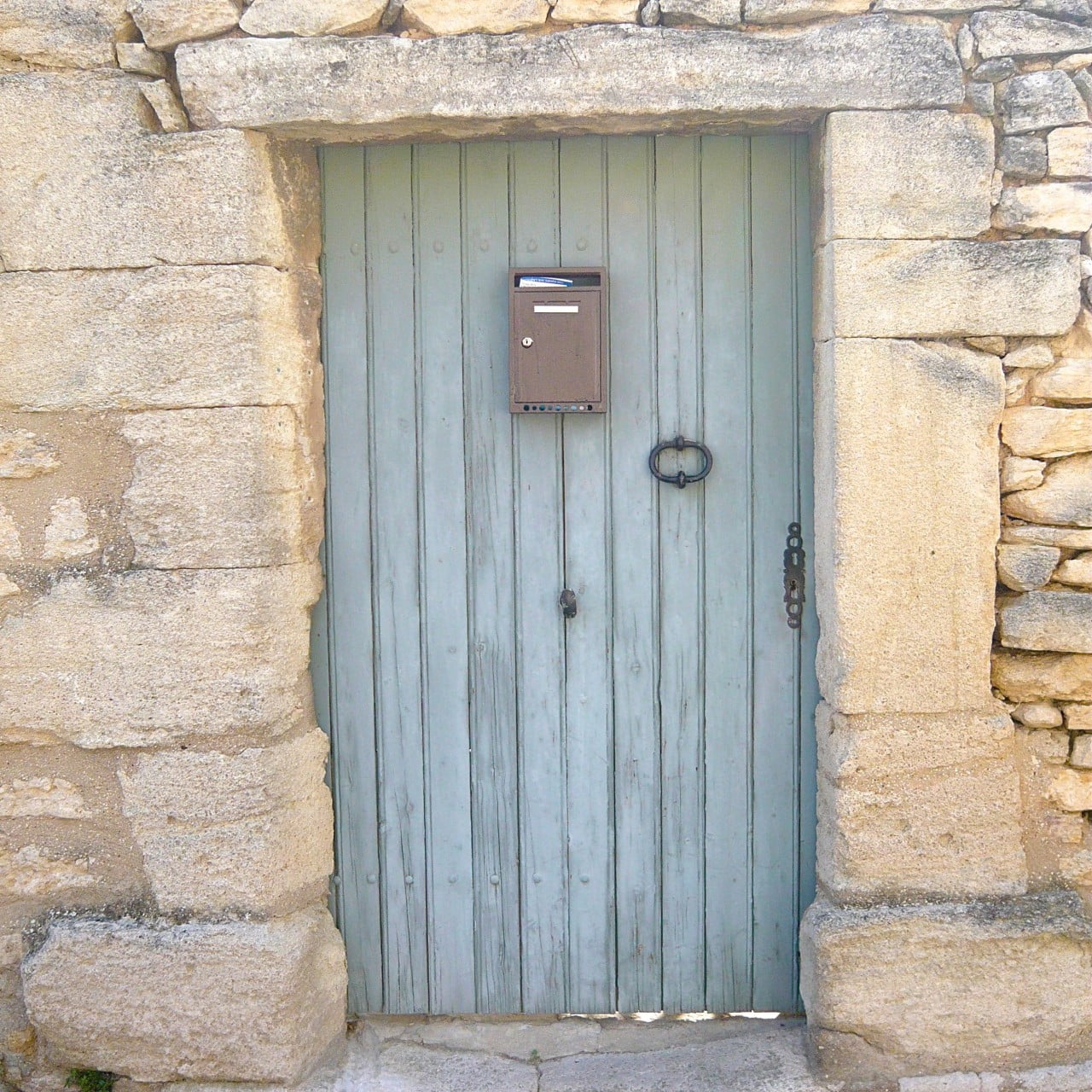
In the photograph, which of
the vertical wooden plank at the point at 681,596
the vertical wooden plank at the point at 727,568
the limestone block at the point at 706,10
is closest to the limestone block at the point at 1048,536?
the vertical wooden plank at the point at 727,568

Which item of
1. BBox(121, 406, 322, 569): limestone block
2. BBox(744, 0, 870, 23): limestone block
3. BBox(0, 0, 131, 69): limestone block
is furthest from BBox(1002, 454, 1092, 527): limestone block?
BBox(0, 0, 131, 69): limestone block

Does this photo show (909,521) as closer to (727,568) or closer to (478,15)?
(727,568)

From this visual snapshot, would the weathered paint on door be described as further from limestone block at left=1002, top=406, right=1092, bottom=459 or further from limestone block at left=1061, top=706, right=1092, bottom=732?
limestone block at left=1061, top=706, right=1092, bottom=732

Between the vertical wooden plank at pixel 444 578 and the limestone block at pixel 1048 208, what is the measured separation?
1269mm

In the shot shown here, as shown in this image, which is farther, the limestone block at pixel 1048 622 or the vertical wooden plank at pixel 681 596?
the vertical wooden plank at pixel 681 596

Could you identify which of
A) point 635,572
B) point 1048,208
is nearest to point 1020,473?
point 1048,208

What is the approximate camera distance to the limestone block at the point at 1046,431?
2379 mm

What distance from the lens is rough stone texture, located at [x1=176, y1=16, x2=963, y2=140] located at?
2.32 meters

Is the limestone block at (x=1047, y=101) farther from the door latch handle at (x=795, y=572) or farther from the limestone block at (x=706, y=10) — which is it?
the door latch handle at (x=795, y=572)

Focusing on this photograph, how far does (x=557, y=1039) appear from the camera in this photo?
2.72 meters

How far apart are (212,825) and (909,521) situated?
1.73 meters

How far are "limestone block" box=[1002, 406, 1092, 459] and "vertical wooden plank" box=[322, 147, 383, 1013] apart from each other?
151 centimetres

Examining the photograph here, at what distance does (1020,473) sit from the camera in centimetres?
241

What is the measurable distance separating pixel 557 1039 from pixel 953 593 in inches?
57.8
